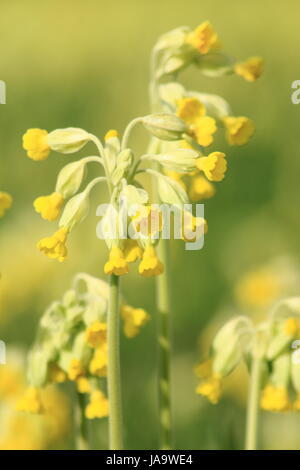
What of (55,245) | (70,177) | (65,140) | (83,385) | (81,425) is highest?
(65,140)

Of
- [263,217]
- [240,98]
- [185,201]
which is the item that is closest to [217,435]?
[185,201]

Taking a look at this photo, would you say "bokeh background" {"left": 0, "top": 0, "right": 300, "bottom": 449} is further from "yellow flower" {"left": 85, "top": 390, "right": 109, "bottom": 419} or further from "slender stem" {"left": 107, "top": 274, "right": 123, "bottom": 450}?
"slender stem" {"left": 107, "top": 274, "right": 123, "bottom": 450}

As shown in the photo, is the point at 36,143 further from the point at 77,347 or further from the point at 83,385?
the point at 83,385

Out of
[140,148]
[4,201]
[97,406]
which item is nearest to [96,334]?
[97,406]

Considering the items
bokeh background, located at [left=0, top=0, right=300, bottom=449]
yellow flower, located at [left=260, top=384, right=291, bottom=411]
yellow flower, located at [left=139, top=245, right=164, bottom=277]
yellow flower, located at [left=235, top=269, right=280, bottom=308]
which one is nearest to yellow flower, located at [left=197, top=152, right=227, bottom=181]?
yellow flower, located at [left=139, top=245, right=164, bottom=277]

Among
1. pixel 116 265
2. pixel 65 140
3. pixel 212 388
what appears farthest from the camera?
pixel 212 388

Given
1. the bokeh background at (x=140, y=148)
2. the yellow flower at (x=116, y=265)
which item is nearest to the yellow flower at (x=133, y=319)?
the yellow flower at (x=116, y=265)

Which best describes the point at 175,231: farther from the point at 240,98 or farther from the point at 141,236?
the point at 240,98
